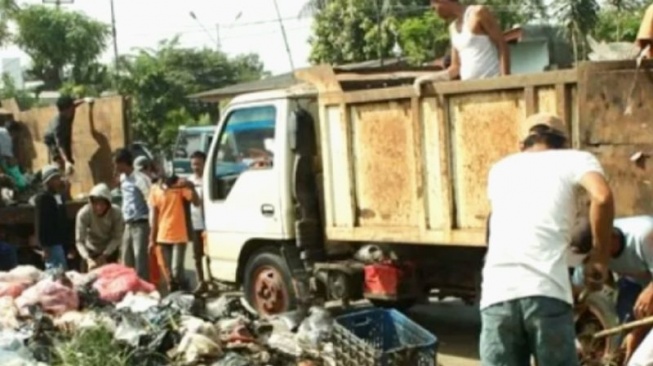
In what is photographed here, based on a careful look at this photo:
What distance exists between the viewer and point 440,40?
28500 millimetres

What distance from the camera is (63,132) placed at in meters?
12.6

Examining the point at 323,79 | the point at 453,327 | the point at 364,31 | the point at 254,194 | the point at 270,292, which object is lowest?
the point at 453,327

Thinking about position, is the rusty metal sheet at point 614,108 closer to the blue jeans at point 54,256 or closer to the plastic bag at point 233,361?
the plastic bag at point 233,361

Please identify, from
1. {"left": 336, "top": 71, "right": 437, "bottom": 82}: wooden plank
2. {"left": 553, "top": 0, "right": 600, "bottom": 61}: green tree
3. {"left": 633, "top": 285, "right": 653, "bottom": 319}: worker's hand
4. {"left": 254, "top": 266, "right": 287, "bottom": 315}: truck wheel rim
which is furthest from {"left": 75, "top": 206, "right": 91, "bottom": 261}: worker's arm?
{"left": 553, "top": 0, "right": 600, "bottom": 61}: green tree

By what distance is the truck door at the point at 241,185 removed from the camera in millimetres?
9625

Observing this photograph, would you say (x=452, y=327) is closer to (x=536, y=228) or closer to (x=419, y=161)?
(x=419, y=161)

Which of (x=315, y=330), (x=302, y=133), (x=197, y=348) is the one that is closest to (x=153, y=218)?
(x=302, y=133)

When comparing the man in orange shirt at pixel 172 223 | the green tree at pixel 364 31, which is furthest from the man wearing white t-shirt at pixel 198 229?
the green tree at pixel 364 31

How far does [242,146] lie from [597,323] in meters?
4.06

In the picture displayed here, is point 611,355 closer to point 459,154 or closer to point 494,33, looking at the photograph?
point 459,154

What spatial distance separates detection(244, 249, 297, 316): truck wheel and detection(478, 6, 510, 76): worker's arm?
267 cm

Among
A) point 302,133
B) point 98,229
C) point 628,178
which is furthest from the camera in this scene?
point 98,229

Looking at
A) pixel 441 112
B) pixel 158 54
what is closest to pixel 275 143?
pixel 441 112

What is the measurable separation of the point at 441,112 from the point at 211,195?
3001 millimetres
